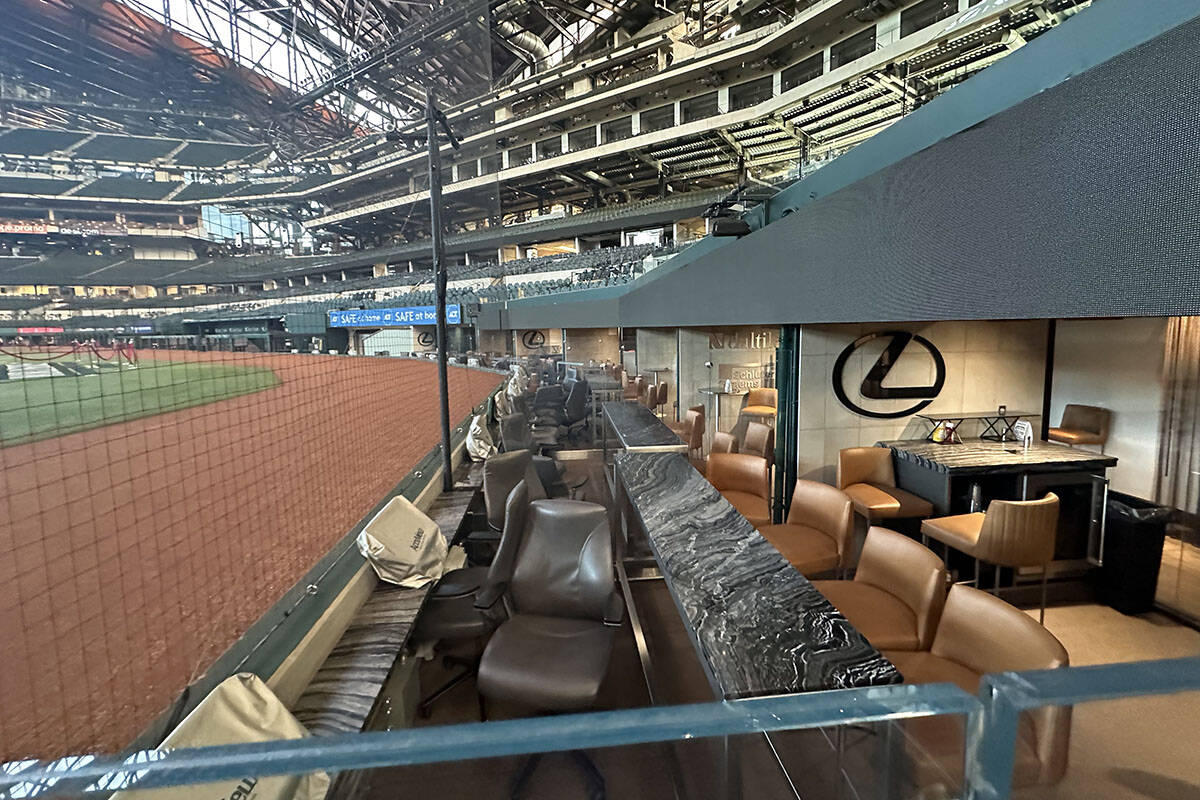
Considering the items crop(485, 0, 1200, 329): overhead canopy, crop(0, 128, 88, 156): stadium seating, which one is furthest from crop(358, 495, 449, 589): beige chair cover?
crop(485, 0, 1200, 329): overhead canopy

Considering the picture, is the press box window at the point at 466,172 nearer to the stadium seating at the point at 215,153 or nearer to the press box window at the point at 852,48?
the stadium seating at the point at 215,153

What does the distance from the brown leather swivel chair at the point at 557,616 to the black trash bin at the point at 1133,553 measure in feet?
11.0

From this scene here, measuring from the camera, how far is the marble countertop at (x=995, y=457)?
308cm

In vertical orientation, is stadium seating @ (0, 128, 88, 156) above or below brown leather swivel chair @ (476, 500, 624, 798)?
above

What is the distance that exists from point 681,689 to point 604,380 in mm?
7104

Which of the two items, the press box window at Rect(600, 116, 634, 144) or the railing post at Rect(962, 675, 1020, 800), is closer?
the railing post at Rect(962, 675, 1020, 800)

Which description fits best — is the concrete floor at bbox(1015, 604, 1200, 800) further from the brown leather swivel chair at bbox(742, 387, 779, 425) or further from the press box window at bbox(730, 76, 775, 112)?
the press box window at bbox(730, 76, 775, 112)

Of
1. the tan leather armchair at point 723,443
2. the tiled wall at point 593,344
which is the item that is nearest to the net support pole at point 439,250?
the tan leather armchair at point 723,443

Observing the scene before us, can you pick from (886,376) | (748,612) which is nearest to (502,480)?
(748,612)

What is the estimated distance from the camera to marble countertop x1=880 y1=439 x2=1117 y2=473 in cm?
308

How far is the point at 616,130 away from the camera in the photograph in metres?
21.3

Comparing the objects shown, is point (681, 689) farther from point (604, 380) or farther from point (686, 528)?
point (604, 380)

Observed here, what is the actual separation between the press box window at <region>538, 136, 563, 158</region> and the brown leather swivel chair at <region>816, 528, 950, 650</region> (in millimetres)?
24558

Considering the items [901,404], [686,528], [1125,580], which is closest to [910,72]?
[901,404]
